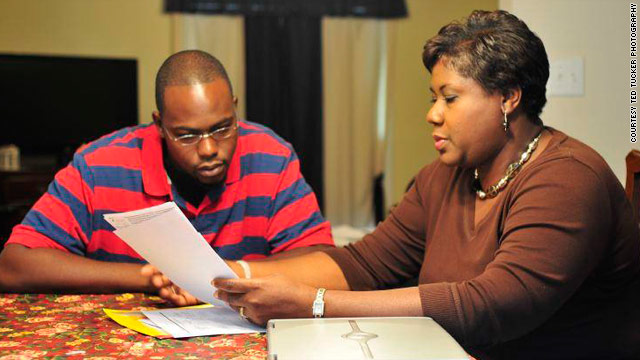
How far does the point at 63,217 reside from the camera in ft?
6.10

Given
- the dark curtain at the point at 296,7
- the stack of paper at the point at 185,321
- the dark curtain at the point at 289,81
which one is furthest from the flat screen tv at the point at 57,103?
the stack of paper at the point at 185,321

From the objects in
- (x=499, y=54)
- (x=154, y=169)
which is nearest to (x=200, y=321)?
(x=154, y=169)

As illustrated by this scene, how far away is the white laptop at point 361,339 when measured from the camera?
105 cm

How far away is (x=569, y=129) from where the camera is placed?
7.76 ft

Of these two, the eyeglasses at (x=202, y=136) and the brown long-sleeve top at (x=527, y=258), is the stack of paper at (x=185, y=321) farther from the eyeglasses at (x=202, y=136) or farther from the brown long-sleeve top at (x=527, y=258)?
the eyeglasses at (x=202, y=136)

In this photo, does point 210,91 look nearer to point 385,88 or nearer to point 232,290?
point 232,290

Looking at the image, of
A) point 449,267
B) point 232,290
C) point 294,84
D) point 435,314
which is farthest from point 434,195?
point 294,84

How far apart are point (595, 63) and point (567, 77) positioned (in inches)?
4.9

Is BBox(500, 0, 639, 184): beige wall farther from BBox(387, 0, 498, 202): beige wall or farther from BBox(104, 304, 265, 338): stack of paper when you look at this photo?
BBox(387, 0, 498, 202): beige wall

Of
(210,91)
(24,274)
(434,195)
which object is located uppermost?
(210,91)

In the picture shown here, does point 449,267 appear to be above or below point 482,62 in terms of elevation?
below

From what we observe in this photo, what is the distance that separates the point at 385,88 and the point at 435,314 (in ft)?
15.9

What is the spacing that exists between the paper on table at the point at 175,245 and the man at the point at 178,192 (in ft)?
0.90

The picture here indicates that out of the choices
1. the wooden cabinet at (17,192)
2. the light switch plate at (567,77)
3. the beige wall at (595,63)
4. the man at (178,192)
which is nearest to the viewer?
the man at (178,192)
